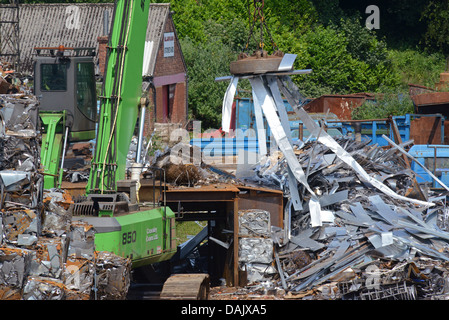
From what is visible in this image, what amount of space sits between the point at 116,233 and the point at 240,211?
12.8ft

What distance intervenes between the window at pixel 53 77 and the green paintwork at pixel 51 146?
31.9 inches

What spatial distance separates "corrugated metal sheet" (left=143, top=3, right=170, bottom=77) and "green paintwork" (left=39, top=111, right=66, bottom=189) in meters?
13.0

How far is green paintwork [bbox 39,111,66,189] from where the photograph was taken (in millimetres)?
12203

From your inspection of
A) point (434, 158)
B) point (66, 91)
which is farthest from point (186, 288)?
point (434, 158)

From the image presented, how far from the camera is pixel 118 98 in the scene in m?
12.2

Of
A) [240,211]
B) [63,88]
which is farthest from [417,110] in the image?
[63,88]

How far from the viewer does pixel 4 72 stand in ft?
33.8

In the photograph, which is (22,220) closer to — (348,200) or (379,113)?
(348,200)

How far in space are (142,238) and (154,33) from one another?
1703cm

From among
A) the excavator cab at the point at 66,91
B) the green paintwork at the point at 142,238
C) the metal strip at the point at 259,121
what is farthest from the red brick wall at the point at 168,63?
the green paintwork at the point at 142,238

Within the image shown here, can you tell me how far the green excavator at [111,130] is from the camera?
11.1 metres

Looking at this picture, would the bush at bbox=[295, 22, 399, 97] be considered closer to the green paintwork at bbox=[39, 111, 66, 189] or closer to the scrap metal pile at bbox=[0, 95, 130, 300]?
the green paintwork at bbox=[39, 111, 66, 189]
